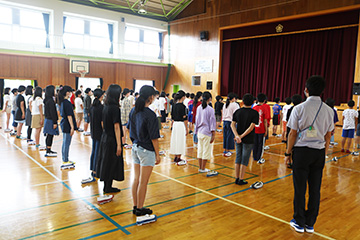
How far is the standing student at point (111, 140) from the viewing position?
3.95 meters

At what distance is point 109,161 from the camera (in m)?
4.10

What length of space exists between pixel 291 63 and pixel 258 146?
409 inches

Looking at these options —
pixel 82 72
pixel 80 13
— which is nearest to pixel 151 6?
pixel 80 13

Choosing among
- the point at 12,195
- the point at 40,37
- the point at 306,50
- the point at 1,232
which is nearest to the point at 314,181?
the point at 1,232

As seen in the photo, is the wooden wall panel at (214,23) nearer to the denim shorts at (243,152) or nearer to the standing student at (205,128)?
the standing student at (205,128)

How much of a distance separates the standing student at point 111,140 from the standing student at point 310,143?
90.5 inches

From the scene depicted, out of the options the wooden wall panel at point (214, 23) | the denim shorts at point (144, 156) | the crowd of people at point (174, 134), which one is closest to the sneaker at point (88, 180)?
the crowd of people at point (174, 134)

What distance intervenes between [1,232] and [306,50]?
49.7 ft

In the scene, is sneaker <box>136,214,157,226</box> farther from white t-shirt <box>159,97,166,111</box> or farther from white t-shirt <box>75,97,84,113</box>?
white t-shirt <box>159,97,166,111</box>

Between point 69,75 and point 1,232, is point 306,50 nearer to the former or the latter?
point 69,75

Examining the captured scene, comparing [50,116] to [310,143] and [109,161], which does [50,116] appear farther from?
[310,143]

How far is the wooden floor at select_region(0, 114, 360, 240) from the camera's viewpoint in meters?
3.31

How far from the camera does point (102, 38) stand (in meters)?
19.7

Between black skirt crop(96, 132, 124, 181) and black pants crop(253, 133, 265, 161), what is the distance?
11.9ft
